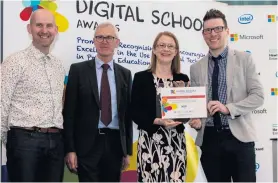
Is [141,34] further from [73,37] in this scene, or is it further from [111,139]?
[111,139]

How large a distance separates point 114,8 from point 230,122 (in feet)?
5.76

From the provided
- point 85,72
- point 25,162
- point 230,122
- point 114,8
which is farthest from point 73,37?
point 230,122

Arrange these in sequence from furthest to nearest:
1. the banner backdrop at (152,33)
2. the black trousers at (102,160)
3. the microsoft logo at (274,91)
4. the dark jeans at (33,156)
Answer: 1. the microsoft logo at (274,91)
2. the banner backdrop at (152,33)
3. the black trousers at (102,160)
4. the dark jeans at (33,156)

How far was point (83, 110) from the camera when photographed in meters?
3.06

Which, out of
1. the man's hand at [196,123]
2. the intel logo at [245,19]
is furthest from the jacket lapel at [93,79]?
the intel logo at [245,19]

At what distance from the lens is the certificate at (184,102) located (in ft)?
9.76

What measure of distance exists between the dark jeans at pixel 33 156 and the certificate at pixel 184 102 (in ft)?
2.95

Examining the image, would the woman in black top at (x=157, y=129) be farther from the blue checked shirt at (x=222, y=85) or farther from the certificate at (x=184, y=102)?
the blue checked shirt at (x=222, y=85)

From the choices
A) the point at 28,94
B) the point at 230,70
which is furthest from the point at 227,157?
the point at 28,94

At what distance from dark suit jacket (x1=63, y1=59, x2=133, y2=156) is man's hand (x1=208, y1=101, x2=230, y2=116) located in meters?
0.73

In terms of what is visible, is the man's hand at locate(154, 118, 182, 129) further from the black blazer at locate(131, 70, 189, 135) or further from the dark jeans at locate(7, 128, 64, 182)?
the dark jeans at locate(7, 128, 64, 182)

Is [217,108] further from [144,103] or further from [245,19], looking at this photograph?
[245,19]

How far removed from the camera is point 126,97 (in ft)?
10.6

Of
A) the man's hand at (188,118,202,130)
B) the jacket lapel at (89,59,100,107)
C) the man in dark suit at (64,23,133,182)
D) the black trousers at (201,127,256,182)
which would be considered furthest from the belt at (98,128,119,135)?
the black trousers at (201,127,256,182)
